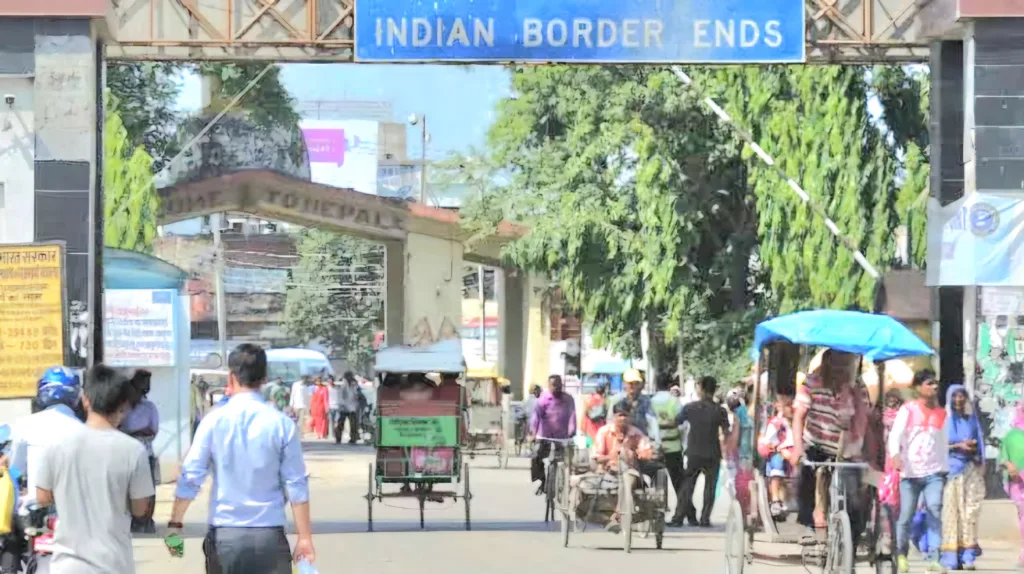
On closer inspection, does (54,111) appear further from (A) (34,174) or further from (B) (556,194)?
(B) (556,194)

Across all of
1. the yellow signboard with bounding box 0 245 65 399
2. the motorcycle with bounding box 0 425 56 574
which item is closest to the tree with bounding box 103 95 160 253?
the yellow signboard with bounding box 0 245 65 399

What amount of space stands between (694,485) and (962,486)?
5.20m

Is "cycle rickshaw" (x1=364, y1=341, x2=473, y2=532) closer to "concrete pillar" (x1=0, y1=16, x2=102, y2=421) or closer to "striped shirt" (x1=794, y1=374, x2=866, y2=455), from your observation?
"concrete pillar" (x1=0, y1=16, x2=102, y2=421)

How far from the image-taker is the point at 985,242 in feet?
54.9

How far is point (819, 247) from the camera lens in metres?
30.1

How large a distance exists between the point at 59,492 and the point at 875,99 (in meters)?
25.0

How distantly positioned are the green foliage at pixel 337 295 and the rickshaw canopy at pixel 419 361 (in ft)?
201

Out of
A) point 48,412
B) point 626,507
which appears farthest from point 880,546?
point 48,412

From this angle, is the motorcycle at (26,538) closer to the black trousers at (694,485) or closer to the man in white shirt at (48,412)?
the man in white shirt at (48,412)

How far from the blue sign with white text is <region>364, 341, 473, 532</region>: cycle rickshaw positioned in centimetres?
434

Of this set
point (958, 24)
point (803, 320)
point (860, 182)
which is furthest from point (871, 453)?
point (860, 182)

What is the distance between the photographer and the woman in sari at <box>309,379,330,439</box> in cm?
4567

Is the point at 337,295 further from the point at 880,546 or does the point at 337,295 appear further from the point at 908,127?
the point at 880,546

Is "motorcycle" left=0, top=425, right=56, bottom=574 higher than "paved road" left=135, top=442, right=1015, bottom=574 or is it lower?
higher
